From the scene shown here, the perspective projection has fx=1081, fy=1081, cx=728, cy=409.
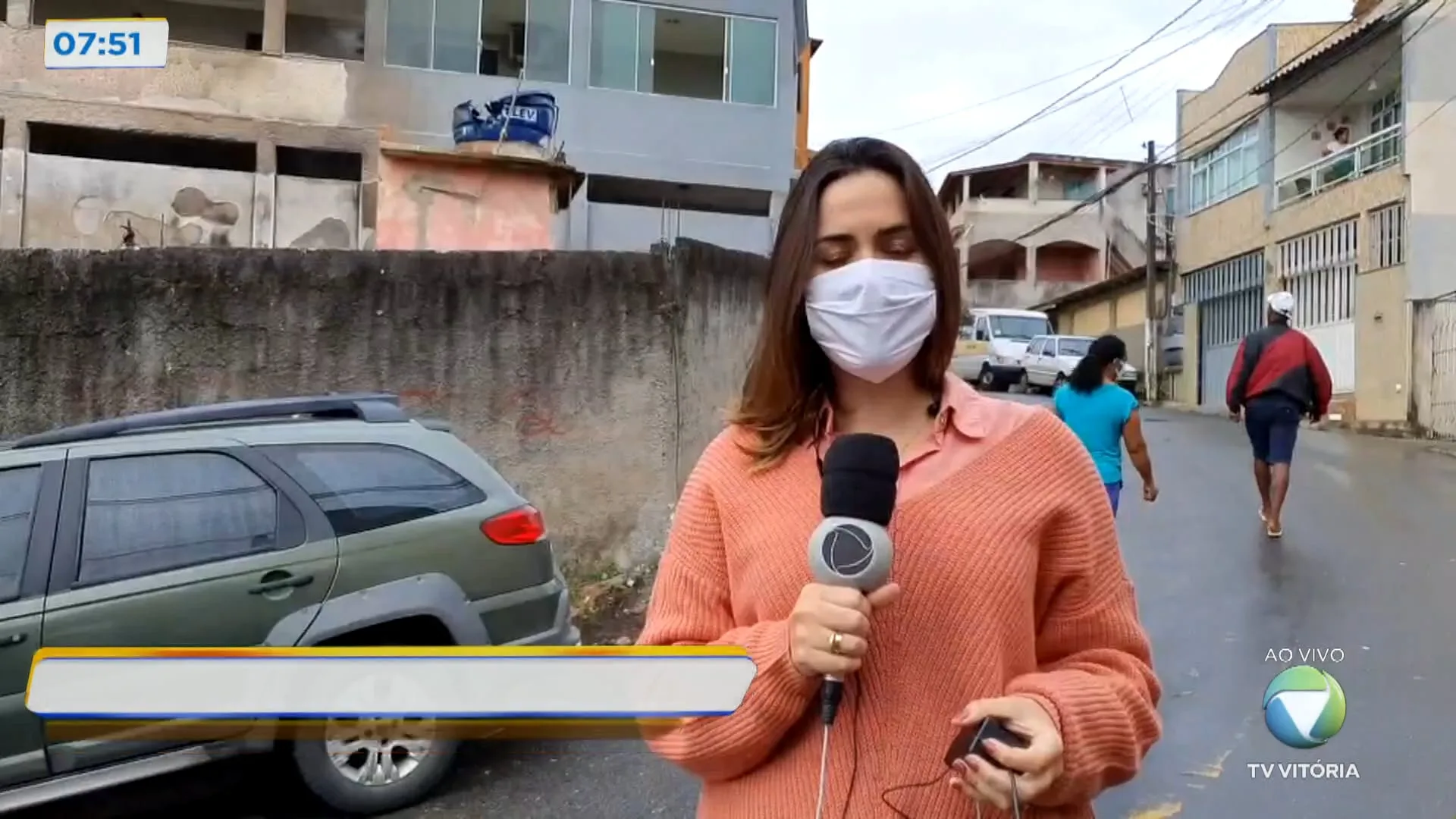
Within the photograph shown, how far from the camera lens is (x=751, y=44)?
16.6 m

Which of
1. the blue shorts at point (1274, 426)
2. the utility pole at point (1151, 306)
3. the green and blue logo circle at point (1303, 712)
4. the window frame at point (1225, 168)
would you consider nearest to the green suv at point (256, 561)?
the green and blue logo circle at point (1303, 712)

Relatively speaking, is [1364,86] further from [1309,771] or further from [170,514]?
[170,514]

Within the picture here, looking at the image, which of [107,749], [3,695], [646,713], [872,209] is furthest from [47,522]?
[872,209]

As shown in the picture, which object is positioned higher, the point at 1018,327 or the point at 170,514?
the point at 1018,327

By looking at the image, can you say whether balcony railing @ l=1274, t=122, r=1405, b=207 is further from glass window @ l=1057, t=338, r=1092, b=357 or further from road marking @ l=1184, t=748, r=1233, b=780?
road marking @ l=1184, t=748, r=1233, b=780

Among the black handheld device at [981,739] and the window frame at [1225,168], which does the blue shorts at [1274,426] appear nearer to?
the black handheld device at [981,739]

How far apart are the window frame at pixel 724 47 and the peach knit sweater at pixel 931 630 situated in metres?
15.5

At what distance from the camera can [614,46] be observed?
16109 millimetres

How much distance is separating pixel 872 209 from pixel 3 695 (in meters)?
3.13

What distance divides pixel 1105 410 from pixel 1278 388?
206cm

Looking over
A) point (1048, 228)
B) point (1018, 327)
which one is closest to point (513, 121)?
point (1018, 327)

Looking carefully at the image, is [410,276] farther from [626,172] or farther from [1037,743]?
[626,172]

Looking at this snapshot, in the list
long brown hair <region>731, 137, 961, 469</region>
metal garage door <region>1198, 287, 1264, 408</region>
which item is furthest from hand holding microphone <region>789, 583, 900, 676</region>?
metal garage door <region>1198, 287, 1264, 408</region>

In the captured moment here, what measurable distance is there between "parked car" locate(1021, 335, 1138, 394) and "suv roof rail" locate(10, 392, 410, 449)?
1726 cm
